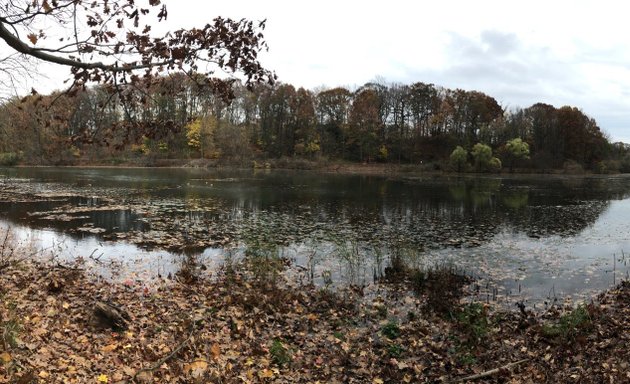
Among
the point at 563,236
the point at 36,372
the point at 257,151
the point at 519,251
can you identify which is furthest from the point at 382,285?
the point at 257,151

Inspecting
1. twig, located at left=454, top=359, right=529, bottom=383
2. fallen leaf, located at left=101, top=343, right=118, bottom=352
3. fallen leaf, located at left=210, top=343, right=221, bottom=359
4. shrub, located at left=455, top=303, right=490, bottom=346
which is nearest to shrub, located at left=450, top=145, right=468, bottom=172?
shrub, located at left=455, top=303, right=490, bottom=346

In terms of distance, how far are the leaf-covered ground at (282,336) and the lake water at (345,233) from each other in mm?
1857

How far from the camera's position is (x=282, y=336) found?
27.5ft

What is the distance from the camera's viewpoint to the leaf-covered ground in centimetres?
615

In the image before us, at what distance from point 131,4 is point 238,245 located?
40.1 ft

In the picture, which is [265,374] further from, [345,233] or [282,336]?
[345,233]

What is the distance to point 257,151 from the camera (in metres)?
83.5

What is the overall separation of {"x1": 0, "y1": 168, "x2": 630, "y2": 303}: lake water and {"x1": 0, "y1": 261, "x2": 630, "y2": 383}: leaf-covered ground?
1857 mm

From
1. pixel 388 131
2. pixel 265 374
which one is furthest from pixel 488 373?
pixel 388 131

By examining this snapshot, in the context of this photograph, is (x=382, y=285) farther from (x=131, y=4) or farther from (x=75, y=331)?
(x=131, y=4)

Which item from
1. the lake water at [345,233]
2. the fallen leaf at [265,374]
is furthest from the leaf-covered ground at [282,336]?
the lake water at [345,233]

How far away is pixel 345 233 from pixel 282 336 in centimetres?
1084

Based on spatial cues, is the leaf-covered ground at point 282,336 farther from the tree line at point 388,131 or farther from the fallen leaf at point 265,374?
the tree line at point 388,131

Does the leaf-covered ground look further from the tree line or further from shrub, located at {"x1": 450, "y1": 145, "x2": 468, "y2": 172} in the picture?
the tree line
